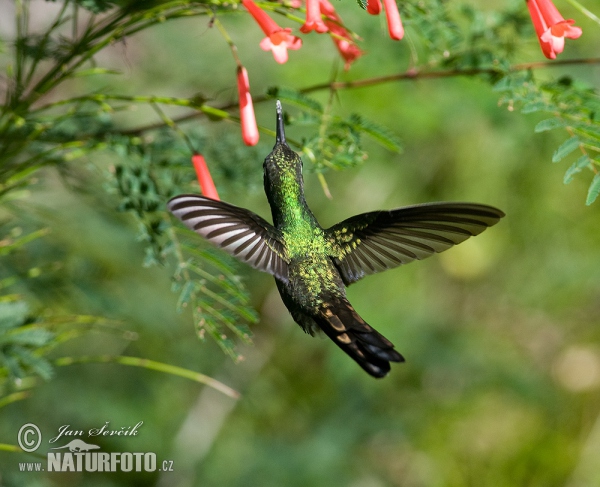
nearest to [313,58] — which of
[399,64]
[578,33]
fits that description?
[399,64]

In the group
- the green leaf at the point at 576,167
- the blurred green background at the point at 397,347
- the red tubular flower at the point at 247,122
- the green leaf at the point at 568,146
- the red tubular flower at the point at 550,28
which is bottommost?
the blurred green background at the point at 397,347

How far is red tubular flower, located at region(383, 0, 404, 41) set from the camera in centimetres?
150

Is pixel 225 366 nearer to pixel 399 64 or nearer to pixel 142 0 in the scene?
pixel 399 64

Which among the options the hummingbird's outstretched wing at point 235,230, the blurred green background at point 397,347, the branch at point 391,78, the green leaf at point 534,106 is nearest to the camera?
the hummingbird's outstretched wing at point 235,230

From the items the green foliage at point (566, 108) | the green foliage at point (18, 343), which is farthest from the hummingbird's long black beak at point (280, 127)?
the green foliage at point (18, 343)

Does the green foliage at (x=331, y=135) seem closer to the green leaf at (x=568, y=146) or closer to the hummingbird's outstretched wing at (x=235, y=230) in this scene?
the hummingbird's outstretched wing at (x=235, y=230)

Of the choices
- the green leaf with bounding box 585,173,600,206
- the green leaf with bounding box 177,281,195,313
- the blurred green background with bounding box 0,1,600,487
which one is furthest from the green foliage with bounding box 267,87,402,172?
the blurred green background with bounding box 0,1,600,487

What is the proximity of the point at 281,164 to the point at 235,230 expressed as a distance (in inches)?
8.3

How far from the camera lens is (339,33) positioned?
1781 millimetres

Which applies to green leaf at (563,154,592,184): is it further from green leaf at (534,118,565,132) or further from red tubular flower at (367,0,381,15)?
red tubular flower at (367,0,381,15)

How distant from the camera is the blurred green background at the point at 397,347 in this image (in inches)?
154

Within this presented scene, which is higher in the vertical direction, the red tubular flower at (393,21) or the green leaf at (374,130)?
the red tubular flower at (393,21)

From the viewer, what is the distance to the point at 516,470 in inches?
163

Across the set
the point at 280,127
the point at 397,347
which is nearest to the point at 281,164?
the point at 280,127
